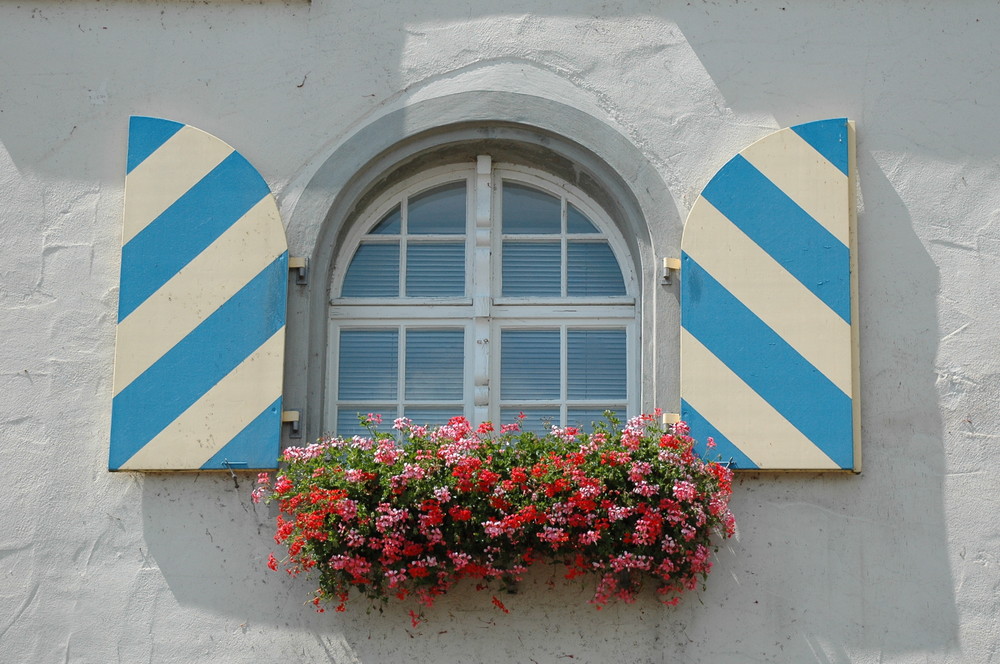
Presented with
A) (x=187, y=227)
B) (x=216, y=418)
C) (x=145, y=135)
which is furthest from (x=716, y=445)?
(x=145, y=135)

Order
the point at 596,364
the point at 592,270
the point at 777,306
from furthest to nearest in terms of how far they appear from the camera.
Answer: the point at 592,270, the point at 596,364, the point at 777,306

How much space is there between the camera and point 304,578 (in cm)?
519

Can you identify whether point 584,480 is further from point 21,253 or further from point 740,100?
point 21,253

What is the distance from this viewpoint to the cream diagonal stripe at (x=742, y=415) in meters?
5.14

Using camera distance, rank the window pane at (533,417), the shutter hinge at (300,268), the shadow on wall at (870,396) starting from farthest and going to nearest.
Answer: the window pane at (533,417), the shutter hinge at (300,268), the shadow on wall at (870,396)

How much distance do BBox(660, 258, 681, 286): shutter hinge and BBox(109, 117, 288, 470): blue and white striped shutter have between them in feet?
4.32

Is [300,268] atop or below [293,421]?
atop

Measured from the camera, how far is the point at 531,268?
5746 millimetres

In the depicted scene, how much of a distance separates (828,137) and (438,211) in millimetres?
1460

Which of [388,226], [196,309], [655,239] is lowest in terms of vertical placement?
[196,309]

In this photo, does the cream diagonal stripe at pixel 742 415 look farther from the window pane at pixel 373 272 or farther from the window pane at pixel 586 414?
the window pane at pixel 373 272

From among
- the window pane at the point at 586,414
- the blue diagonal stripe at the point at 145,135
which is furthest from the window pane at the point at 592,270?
the blue diagonal stripe at the point at 145,135

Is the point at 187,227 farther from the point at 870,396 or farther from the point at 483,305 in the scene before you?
the point at 870,396

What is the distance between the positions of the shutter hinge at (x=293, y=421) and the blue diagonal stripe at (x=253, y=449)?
0.05 metres
